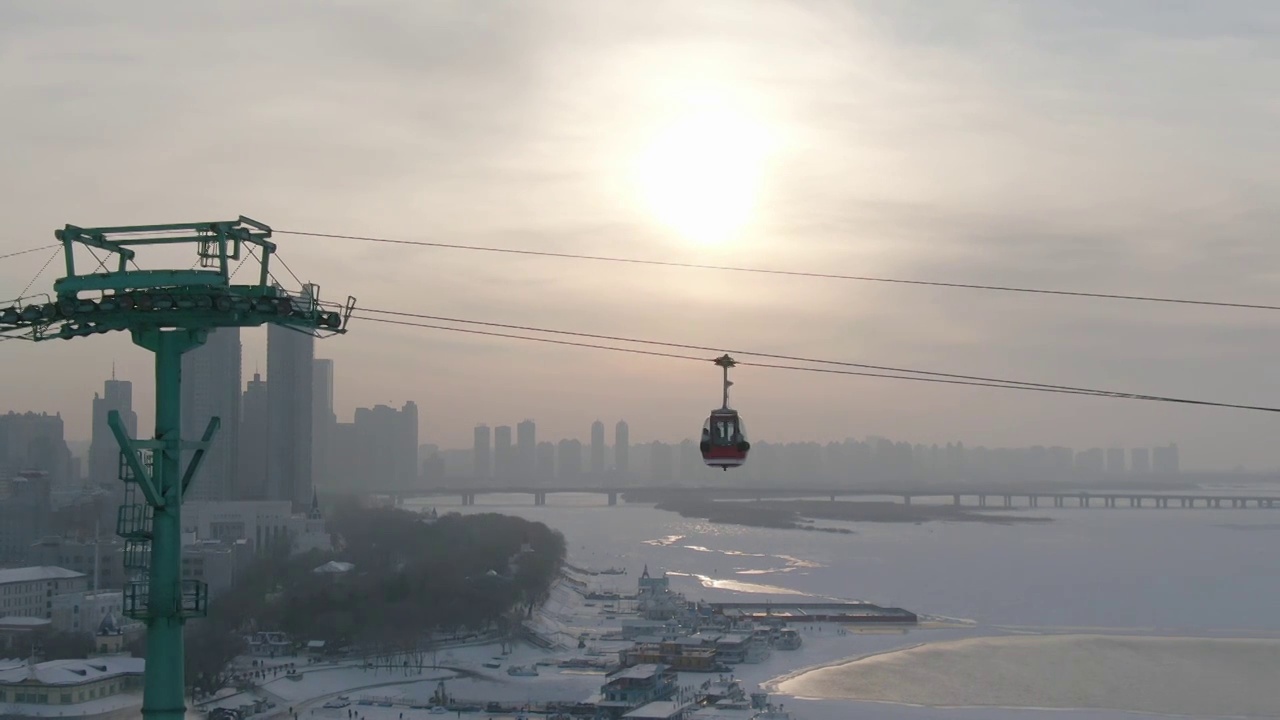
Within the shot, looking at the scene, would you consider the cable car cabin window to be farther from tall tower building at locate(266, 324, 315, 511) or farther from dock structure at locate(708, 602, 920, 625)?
tall tower building at locate(266, 324, 315, 511)

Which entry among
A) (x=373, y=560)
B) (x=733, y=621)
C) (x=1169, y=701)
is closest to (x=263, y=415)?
(x=373, y=560)

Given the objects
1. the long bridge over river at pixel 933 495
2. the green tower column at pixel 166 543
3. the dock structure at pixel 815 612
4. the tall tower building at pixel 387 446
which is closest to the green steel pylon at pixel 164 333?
the green tower column at pixel 166 543

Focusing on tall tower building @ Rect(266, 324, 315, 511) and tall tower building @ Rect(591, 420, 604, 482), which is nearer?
tall tower building @ Rect(266, 324, 315, 511)

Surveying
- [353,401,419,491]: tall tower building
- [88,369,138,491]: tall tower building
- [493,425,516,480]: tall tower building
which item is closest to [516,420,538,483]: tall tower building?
[493,425,516,480]: tall tower building

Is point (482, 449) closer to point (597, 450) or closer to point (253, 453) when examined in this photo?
point (597, 450)

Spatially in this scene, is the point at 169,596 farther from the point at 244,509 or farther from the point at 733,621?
the point at 244,509

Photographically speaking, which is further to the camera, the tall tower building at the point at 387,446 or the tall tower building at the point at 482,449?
the tall tower building at the point at 482,449

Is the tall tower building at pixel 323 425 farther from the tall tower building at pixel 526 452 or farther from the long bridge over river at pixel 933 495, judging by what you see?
the tall tower building at pixel 526 452
